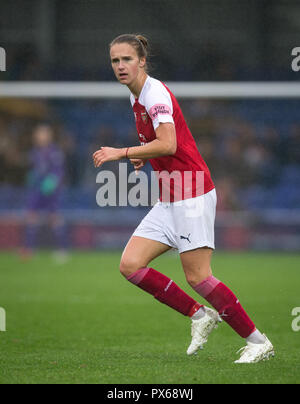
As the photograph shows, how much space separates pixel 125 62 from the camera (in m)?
5.13

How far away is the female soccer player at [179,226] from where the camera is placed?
514 cm

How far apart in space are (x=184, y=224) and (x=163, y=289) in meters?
0.52

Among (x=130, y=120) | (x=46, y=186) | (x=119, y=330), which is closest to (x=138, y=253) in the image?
(x=119, y=330)

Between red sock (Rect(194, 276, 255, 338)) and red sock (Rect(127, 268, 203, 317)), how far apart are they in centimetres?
20

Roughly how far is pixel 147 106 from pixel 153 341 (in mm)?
2131

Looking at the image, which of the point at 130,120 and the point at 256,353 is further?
the point at 130,120

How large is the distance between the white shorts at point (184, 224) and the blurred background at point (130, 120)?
877 cm

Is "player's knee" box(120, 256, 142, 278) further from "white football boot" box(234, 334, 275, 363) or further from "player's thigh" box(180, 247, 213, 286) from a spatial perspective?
"white football boot" box(234, 334, 275, 363)

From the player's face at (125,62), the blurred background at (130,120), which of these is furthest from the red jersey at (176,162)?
the blurred background at (130,120)

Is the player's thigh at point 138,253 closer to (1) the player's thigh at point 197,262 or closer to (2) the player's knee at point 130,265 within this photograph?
(2) the player's knee at point 130,265

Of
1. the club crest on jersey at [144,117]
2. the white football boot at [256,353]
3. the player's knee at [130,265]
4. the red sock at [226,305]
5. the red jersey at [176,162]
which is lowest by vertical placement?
the white football boot at [256,353]

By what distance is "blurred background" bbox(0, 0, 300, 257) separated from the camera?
630 inches

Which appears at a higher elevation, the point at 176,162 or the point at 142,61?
the point at 142,61

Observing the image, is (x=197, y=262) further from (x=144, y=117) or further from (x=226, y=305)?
(x=144, y=117)
